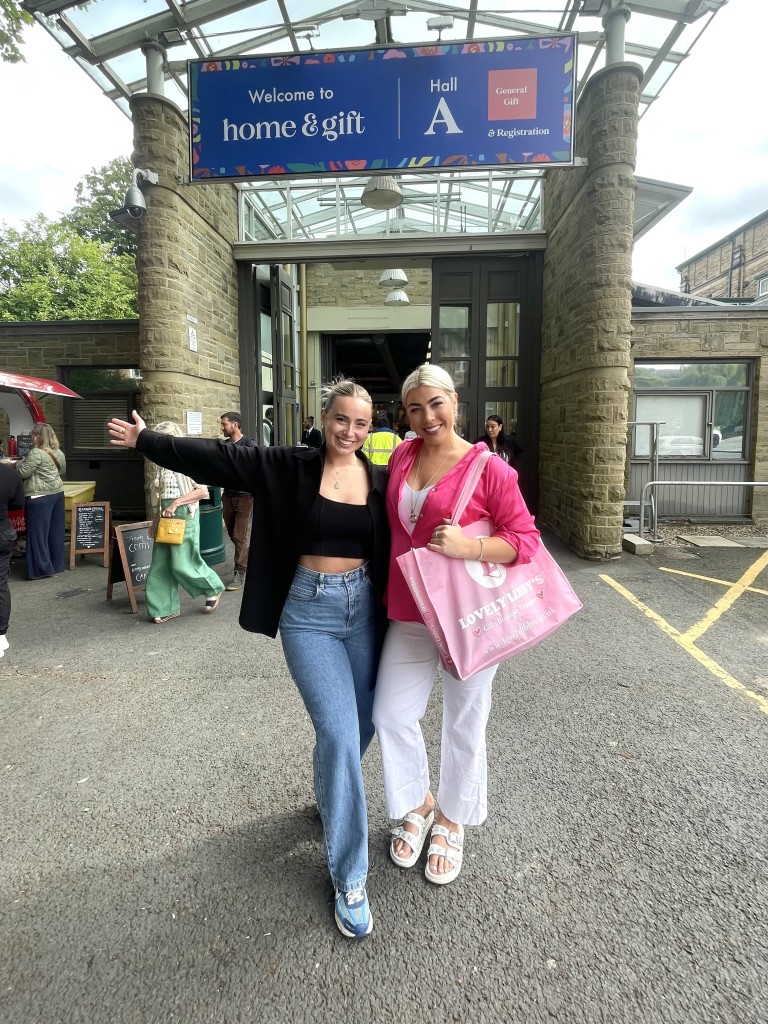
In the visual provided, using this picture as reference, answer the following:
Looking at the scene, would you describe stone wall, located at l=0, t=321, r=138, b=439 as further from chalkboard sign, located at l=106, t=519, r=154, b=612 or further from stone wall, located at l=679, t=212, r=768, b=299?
stone wall, located at l=679, t=212, r=768, b=299

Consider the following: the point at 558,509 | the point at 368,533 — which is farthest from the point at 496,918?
the point at 558,509

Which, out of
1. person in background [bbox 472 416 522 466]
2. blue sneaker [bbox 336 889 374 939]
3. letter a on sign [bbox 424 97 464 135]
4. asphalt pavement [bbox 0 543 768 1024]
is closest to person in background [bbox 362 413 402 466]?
person in background [bbox 472 416 522 466]

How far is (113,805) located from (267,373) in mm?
9538

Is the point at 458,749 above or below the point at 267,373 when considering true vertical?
below

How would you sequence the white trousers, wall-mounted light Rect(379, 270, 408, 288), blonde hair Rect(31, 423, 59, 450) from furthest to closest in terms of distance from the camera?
wall-mounted light Rect(379, 270, 408, 288), blonde hair Rect(31, 423, 59, 450), the white trousers

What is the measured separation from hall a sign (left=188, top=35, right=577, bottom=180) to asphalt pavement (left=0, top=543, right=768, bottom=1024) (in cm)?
534

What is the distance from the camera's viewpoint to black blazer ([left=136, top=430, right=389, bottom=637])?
214 cm

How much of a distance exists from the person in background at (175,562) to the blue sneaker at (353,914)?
147 inches

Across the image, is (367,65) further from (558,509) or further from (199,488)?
(558,509)

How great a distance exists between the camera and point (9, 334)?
9.98 metres

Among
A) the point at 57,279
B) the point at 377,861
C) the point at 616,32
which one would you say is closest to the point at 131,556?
the point at 377,861

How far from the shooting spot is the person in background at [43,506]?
703cm

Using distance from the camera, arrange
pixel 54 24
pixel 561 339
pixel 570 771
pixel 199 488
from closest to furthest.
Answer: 1. pixel 570 771
2. pixel 199 488
3. pixel 54 24
4. pixel 561 339

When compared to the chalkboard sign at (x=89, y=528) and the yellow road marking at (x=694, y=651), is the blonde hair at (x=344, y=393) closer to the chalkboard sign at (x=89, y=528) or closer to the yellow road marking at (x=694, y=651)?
the yellow road marking at (x=694, y=651)
